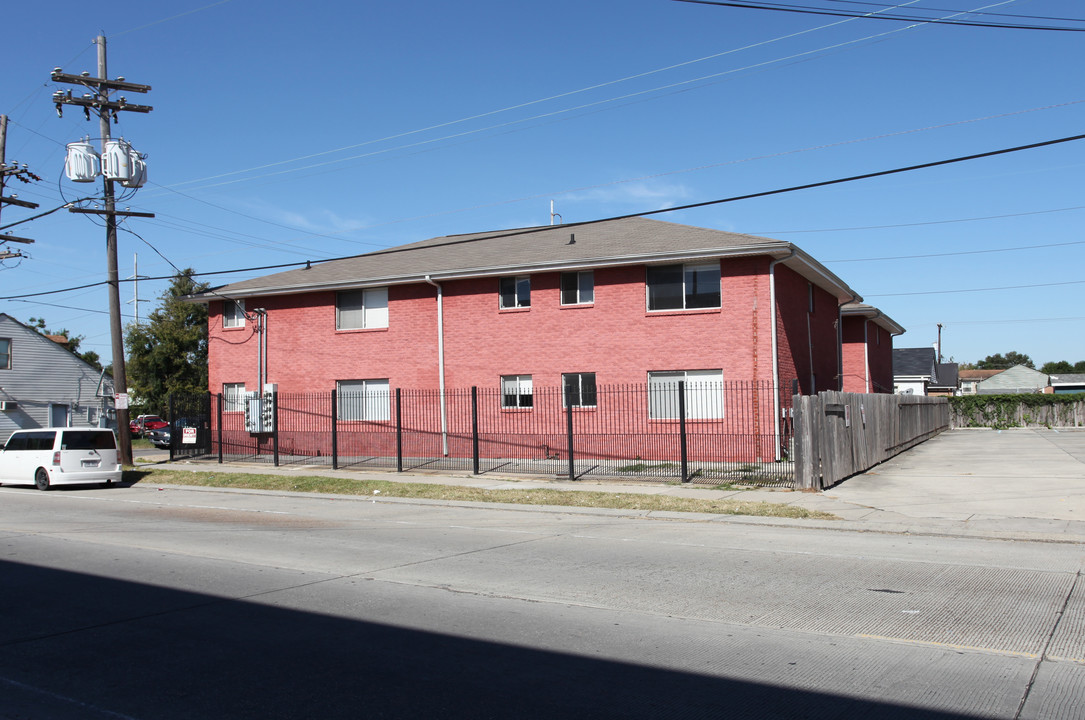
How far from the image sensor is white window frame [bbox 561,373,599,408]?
2489cm

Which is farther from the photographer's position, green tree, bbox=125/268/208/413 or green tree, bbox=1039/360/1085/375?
green tree, bbox=1039/360/1085/375

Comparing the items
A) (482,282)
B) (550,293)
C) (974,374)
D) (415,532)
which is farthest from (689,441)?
(974,374)

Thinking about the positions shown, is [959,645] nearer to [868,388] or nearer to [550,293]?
[550,293]

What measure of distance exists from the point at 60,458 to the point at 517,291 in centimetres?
1323

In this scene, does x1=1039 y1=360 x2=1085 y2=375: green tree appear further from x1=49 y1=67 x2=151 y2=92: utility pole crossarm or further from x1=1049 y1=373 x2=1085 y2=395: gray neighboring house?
x1=49 y1=67 x2=151 y2=92: utility pole crossarm

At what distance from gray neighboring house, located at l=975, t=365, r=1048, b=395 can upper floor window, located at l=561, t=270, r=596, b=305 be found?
283 ft

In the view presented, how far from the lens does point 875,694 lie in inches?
213

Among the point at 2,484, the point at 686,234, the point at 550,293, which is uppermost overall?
the point at 686,234

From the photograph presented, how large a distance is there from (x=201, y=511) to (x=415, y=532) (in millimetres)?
5951

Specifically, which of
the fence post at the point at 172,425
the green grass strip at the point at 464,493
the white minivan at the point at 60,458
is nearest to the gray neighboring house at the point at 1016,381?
the fence post at the point at 172,425

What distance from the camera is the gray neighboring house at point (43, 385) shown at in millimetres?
43250

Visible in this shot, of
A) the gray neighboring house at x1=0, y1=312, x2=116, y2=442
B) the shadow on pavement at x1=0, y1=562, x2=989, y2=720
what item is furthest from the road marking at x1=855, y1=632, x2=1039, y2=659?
the gray neighboring house at x1=0, y1=312, x2=116, y2=442

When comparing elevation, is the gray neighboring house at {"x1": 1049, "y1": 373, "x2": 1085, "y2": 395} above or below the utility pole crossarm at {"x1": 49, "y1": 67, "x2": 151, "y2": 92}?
below

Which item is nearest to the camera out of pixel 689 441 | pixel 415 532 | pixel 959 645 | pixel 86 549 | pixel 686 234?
pixel 959 645
